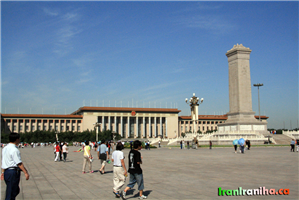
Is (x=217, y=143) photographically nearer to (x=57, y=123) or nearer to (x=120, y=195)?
(x=120, y=195)

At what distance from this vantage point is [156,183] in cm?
1120

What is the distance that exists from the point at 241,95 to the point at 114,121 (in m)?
68.7

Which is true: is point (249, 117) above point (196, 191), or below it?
above

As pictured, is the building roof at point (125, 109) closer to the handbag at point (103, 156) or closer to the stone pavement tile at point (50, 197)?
the handbag at point (103, 156)

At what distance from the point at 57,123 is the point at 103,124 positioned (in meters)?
17.7

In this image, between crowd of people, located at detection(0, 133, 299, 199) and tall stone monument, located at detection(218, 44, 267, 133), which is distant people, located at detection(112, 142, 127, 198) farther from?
tall stone monument, located at detection(218, 44, 267, 133)

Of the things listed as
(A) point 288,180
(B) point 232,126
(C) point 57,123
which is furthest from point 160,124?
(A) point 288,180

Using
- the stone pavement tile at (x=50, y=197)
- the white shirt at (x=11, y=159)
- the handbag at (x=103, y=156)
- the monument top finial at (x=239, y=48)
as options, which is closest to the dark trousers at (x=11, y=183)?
the white shirt at (x=11, y=159)

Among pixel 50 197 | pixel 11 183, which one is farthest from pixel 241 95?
pixel 11 183

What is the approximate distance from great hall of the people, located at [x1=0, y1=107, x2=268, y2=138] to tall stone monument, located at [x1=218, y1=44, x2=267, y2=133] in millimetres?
50719

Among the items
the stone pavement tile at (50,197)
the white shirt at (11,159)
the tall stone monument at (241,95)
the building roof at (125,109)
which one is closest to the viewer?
the white shirt at (11,159)

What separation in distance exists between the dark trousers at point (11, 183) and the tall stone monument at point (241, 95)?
55.0m

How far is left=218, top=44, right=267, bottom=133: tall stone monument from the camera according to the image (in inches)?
2285

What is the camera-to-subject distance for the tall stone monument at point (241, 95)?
58.0 m
